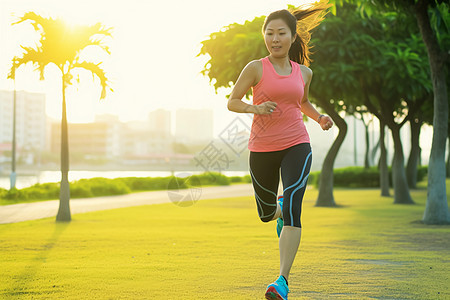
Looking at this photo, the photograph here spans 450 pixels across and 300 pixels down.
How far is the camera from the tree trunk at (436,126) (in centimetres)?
1250

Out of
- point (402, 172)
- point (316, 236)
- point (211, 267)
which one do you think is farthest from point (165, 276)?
point (402, 172)

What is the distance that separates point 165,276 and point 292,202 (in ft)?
7.20

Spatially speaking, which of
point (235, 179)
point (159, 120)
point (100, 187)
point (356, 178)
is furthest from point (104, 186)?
point (159, 120)

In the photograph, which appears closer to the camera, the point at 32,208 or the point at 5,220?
the point at 5,220

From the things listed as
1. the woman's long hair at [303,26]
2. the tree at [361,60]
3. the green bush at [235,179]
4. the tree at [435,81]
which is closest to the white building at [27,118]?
the green bush at [235,179]

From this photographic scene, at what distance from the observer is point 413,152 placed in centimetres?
2888

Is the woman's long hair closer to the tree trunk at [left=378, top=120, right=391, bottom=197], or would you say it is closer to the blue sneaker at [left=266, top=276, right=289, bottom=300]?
the blue sneaker at [left=266, top=276, right=289, bottom=300]

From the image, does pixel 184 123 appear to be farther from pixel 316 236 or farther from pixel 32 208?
pixel 316 236

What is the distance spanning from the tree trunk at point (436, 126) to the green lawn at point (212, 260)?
63 cm

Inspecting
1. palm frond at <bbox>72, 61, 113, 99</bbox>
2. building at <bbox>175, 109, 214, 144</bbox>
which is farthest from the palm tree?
building at <bbox>175, 109, 214, 144</bbox>

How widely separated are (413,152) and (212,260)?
23.5m

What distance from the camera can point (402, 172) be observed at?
20734mm

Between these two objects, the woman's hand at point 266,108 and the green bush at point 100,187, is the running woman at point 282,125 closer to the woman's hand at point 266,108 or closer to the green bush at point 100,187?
the woman's hand at point 266,108

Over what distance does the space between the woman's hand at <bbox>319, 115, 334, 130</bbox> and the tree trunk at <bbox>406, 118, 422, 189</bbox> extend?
22.4m
